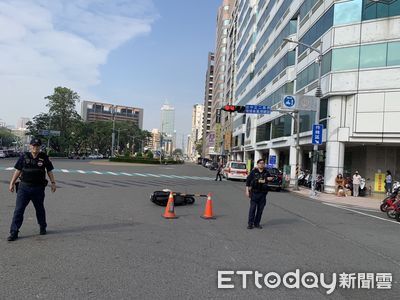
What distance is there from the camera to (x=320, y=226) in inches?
445

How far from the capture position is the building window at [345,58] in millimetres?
26219

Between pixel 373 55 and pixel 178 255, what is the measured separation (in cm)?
2326

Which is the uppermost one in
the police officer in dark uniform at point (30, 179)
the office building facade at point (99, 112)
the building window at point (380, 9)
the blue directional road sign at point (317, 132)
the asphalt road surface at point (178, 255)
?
the office building facade at point (99, 112)

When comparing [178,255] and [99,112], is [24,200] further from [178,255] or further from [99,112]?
[99,112]

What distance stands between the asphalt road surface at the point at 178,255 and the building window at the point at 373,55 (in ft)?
53.4

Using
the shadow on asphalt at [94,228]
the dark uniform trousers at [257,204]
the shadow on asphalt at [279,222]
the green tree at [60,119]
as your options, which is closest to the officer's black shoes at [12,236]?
the shadow on asphalt at [94,228]

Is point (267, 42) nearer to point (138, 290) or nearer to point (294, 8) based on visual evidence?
point (294, 8)

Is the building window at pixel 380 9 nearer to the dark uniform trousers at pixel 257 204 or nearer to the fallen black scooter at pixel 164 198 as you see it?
the fallen black scooter at pixel 164 198

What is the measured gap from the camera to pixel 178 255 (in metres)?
6.84

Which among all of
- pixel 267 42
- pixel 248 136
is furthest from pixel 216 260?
pixel 248 136

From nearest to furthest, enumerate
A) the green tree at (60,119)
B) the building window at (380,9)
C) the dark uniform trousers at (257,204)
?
the dark uniform trousers at (257,204) < the building window at (380,9) < the green tree at (60,119)

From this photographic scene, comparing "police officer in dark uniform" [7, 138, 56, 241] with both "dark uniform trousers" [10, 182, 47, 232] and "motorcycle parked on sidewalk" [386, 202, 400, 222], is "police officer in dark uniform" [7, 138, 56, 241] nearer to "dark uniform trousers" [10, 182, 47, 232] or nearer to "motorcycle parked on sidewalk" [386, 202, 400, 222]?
"dark uniform trousers" [10, 182, 47, 232]

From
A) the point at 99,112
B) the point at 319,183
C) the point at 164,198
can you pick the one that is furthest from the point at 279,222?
the point at 99,112

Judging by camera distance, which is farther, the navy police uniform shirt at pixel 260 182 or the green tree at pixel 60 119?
the green tree at pixel 60 119
